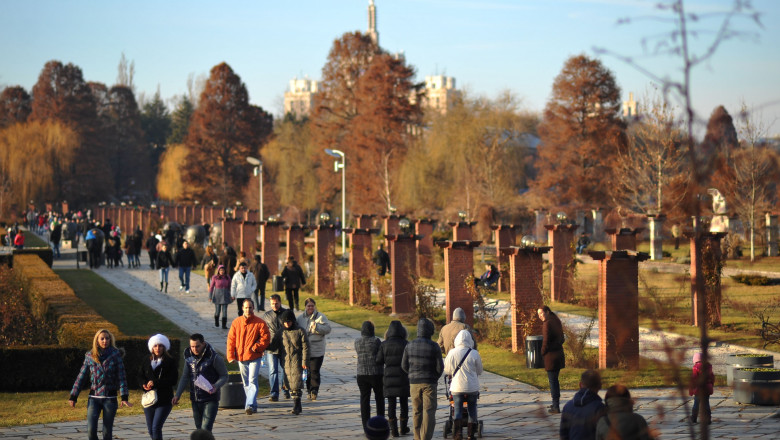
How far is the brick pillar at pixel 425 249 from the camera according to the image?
31.3 m

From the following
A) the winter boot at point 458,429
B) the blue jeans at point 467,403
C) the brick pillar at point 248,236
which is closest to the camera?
the blue jeans at point 467,403

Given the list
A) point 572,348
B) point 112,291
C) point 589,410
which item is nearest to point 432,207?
point 112,291

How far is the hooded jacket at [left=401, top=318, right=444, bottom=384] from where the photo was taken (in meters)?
9.80

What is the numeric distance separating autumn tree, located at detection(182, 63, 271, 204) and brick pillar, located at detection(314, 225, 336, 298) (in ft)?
141

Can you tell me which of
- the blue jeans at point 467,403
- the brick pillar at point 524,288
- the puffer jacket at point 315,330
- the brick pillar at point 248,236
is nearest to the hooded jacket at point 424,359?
the blue jeans at point 467,403

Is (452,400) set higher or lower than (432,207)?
lower

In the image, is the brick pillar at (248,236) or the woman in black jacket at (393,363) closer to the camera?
the woman in black jacket at (393,363)

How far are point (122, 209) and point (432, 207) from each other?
75.6 feet

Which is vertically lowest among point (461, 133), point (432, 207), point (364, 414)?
point (364, 414)

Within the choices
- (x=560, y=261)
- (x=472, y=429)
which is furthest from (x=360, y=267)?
(x=472, y=429)

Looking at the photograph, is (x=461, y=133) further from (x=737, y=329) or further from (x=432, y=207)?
(x=737, y=329)

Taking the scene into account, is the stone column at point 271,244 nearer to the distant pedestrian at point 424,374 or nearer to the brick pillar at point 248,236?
the brick pillar at point 248,236

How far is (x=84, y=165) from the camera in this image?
77.9m

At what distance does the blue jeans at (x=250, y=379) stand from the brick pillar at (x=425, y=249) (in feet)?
60.9
